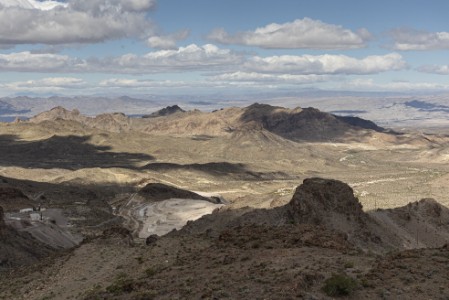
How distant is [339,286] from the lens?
22.5 m

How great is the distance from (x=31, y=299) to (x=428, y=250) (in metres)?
22.0

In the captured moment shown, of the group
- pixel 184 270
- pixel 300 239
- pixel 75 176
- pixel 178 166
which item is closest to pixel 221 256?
pixel 184 270

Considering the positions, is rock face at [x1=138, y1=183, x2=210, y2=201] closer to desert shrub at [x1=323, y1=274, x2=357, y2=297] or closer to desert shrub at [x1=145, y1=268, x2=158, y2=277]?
desert shrub at [x1=145, y1=268, x2=158, y2=277]

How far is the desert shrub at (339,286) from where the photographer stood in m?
22.4

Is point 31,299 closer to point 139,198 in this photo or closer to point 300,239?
point 300,239

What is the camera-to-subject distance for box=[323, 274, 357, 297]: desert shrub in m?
22.4

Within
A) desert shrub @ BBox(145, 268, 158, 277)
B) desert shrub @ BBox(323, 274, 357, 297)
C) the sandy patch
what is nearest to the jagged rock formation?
desert shrub @ BBox(145, 268, 158, 277)

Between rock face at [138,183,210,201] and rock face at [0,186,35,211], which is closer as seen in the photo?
rock face at [0,186,35,211]

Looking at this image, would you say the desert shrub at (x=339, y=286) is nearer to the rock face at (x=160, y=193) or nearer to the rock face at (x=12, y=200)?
the rock face at (x=12, y=200)

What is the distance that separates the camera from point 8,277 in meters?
39.4

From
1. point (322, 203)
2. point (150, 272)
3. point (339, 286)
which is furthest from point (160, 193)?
point (339, 286)

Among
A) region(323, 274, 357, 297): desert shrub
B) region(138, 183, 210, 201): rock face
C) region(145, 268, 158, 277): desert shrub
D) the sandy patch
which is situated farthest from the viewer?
region(138, 183, 210, 201): rock face

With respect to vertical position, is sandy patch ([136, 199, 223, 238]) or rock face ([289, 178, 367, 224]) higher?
rock face ([289, 178, 367, 224])

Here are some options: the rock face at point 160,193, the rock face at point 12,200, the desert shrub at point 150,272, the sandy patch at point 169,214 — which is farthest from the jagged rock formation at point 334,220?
the rock face at point 160,193
